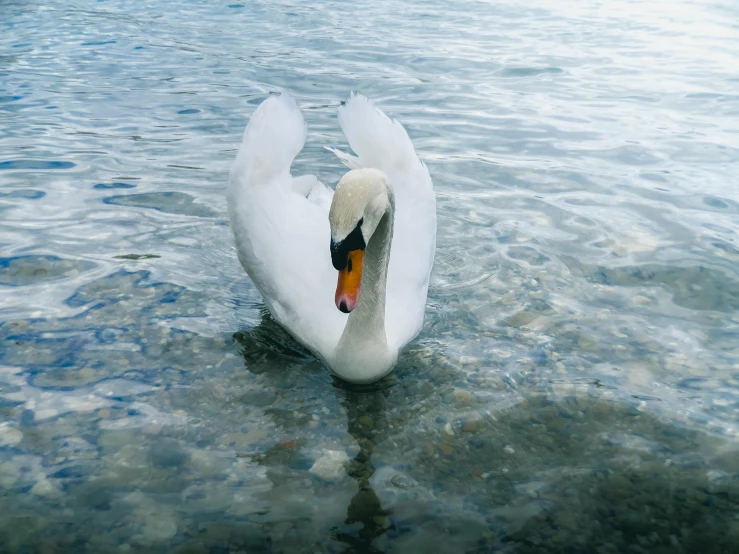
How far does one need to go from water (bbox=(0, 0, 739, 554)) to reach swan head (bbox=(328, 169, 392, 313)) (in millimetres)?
820

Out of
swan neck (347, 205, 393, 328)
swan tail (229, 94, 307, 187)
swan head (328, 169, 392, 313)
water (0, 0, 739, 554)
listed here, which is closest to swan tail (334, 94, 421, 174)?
swan tail (229, 94, 307, 187)

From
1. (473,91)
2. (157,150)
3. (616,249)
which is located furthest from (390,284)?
(473,91)

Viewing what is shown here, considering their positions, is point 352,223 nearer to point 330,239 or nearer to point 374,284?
point 330,239

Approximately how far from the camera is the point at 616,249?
243 inches

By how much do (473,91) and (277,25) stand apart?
235 inches

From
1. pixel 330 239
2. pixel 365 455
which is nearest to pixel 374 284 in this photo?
pixel 330 239

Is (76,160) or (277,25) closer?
(76,160)

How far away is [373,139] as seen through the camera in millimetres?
5246

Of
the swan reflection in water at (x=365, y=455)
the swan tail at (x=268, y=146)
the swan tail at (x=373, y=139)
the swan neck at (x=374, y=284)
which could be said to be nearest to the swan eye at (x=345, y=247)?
the swan neck at (x=374, y=284)

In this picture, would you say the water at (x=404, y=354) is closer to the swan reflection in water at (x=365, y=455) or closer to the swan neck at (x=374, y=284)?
the swan reflection in water at (x=365, y=455)

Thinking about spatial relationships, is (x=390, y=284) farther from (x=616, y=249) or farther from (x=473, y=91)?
(x=473, y=91)

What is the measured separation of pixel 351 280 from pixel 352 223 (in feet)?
0.95

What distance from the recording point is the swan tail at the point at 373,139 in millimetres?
5246

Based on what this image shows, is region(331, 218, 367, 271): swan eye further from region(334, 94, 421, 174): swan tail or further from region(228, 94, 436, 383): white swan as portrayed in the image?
region(334, 94, 421, 174): swan tail
